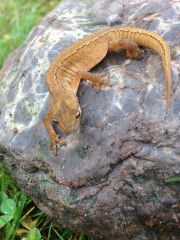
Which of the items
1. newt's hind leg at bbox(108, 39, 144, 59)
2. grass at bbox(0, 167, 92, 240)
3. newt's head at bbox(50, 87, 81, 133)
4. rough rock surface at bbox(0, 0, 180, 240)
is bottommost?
grass at bbox(0, 167, 92, 240)

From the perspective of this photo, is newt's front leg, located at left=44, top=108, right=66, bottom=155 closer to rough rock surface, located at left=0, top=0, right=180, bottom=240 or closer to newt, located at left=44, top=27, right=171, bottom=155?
newt, located at left=44, top=27, right=171, bottom=155

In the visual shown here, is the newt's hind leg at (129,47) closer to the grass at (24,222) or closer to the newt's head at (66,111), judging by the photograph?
the newt's head at (66,111)

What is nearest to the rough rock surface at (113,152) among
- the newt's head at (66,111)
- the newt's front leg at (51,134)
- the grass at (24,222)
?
the newt's front leg at (51,134)

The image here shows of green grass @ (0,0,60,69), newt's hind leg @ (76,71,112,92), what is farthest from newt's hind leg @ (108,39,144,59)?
green grass @ (0,0,60,69)

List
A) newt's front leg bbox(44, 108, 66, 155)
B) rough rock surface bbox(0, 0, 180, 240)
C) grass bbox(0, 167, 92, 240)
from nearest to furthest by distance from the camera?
rough rock surface bbox(0, 0, 180, 240), newt's front leg bbox(44, 108, 66, 155), grass bbox(0, 167, 92, 240)

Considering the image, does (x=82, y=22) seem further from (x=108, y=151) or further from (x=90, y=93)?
(x=108, y=151)

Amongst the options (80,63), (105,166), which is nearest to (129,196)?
(105,166)
